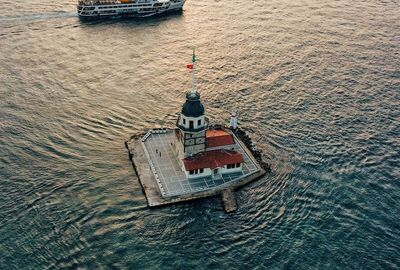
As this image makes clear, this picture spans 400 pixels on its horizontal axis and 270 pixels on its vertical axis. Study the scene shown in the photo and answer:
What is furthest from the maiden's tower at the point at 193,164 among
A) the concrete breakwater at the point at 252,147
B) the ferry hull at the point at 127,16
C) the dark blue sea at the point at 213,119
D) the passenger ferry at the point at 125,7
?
the ferry hull at the point at 127,16

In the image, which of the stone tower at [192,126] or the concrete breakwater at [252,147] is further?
the concrete breakwater at [252,147]

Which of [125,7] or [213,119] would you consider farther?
[125,7]

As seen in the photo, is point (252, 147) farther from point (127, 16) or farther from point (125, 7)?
point (125, 7)

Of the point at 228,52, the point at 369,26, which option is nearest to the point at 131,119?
the point at 228,52

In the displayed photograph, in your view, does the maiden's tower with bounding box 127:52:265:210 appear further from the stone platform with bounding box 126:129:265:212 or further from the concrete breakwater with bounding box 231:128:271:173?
the concrete breakwater with bounding box 231:128:271:173

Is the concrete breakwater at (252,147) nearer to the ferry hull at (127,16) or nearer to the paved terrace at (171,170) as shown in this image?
the paved terrace at (171,170)

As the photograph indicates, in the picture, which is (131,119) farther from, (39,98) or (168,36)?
(168,36)

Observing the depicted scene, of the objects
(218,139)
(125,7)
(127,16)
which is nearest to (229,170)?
(218,139)
